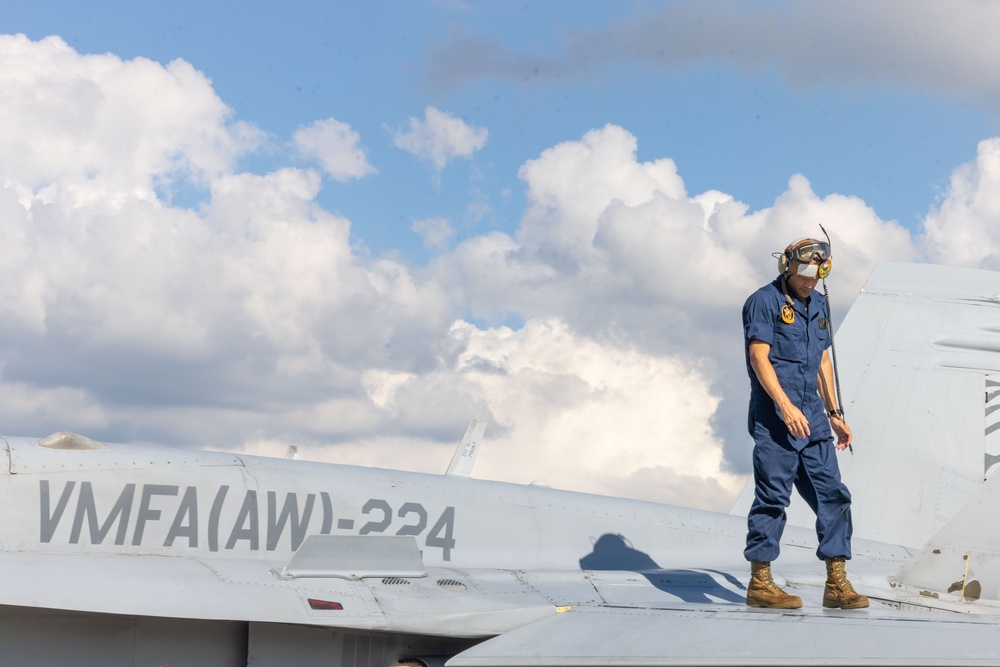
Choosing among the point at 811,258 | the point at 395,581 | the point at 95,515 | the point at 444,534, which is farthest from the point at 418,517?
the point at 811,258

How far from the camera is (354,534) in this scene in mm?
7328

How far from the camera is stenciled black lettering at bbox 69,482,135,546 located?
21.9ft

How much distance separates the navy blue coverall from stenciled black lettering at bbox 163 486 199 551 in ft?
12.0

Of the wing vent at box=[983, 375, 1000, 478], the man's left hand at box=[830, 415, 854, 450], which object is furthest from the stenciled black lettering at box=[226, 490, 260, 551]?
the wing vent at box=[983, 375, 1000, 478]

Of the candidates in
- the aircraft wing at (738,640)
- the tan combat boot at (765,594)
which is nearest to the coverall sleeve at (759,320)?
the tan combat boot at (765,594)

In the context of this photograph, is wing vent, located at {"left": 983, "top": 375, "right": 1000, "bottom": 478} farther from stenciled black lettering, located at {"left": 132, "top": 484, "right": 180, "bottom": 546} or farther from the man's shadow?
stenciled black lettering, located at {"left": 132, "top": 484, "right": 180, "bottom": 546}

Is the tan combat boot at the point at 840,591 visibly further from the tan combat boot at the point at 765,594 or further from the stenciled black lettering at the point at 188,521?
the stenciled black lettering at the point at 188,521

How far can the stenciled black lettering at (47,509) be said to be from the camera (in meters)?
6.59

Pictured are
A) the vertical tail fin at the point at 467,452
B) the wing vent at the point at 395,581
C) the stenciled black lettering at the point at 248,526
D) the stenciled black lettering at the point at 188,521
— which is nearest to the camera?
the wing vent at the point at 395,581

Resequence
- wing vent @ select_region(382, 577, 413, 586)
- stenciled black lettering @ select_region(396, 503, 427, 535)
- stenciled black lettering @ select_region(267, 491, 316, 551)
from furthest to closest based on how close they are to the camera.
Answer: stenciled black lettering @ select_region(396, 503, 427, 535), stenciled black lettering @ select_region(267, 491, 316, 551), wing vent @ select_region(382, 577, 413, 586)

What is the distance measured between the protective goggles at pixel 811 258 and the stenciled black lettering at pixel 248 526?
4003 mm

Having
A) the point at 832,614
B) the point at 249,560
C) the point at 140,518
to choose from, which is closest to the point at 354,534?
the point at 249,560

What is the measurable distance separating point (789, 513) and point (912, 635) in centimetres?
521

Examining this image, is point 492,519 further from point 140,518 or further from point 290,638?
point 140,518
